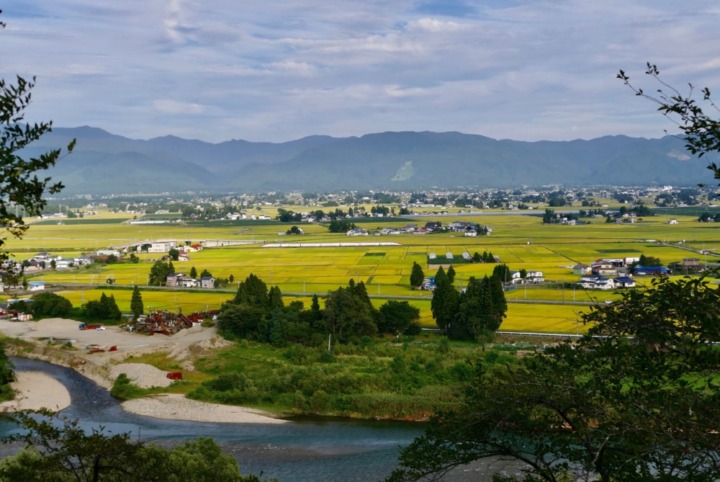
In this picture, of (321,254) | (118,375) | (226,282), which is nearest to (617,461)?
(118,375)

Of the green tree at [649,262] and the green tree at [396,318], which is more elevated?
the green tree at [649,262]

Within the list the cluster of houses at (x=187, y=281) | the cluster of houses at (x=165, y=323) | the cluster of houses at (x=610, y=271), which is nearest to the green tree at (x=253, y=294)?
the cluster of houses at (x=165, y=323)

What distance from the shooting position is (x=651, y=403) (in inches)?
184

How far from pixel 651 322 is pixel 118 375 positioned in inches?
780

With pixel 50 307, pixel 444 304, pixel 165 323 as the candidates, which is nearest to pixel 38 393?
pixel 165 323

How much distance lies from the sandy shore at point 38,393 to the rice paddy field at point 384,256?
365 inches

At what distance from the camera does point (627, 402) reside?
465 centimetres

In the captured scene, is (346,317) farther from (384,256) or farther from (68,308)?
(384,256)

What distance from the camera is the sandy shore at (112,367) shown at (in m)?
18.9

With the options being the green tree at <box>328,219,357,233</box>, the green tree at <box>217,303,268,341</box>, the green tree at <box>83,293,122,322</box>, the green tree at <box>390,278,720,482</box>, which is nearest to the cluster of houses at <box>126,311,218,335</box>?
the green tree at <box>83,293,122,322</box>

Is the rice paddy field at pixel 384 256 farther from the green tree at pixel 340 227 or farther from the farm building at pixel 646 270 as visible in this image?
the farm building at pixel 646 270

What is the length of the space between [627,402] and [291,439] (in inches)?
509

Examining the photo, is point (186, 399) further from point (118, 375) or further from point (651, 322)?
point (651, 322)

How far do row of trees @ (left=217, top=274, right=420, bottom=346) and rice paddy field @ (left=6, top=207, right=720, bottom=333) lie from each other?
76.5 inches
